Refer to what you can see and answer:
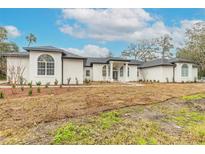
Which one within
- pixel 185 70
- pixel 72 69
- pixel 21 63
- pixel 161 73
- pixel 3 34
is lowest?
pixel 161 73

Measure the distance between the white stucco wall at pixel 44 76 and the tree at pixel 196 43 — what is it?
22.5 m

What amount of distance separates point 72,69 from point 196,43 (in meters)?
21.5

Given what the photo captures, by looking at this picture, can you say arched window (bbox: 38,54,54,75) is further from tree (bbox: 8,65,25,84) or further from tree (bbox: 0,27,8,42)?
tree (bbox: 0,27,8,42)

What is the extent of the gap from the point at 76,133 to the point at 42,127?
0.98 metres

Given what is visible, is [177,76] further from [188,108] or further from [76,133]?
[76,133]

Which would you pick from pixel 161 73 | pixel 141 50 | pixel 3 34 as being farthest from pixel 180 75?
pixel 3 34

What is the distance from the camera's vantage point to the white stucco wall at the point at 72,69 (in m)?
19.5

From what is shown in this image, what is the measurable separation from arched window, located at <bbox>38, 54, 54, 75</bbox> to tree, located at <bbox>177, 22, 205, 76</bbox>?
75.8 ft

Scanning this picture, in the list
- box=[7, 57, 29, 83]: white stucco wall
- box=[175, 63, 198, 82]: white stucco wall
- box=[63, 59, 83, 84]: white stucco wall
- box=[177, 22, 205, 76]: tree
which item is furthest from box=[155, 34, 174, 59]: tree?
box=[7, 57, 29, 83]: white stucco wall

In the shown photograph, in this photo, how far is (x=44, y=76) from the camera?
18391mm

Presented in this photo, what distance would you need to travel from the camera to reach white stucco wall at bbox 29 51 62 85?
58.8 feet

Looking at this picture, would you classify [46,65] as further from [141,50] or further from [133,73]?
[141,50]
